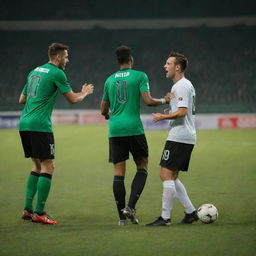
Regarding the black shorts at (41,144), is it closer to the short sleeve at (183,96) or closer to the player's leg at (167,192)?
the player's leg at (167,192)

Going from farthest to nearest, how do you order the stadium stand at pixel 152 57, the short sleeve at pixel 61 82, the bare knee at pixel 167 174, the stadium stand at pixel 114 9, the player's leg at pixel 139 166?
the stadium stand at pixel 114 9 → the stadium stand at pixel 152 57 → the short sleeve at pixel 61 82 → the player's leg at pixel 139 166 → the bare knee at pixel 167 174

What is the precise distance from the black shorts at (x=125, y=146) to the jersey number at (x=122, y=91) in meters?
0.45

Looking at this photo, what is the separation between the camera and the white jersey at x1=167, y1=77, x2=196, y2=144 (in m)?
7.07

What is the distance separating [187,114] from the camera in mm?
7273

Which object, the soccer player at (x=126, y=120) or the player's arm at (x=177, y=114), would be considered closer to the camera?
the player's arm at (x=177, y=114)

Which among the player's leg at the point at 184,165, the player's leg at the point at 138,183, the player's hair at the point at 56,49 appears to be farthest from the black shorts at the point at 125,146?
the player's hair at the point at 56,49

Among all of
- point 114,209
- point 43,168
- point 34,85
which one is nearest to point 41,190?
point 43,168

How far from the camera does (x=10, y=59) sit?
3366 cm

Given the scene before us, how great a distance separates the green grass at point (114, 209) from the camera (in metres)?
6.00

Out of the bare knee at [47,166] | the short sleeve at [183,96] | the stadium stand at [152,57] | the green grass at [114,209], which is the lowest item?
the green grass at [114,209]

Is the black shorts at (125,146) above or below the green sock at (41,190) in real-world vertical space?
above

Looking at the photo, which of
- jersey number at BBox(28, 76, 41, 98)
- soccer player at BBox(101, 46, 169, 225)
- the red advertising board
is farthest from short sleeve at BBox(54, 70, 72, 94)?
the red advertising board

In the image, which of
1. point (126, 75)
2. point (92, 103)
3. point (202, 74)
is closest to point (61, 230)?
point (126, 75)

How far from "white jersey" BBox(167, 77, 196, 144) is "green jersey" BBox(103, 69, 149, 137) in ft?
1.22
